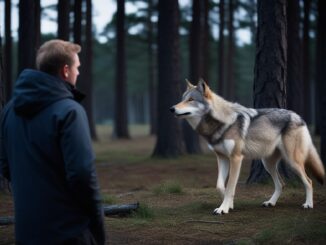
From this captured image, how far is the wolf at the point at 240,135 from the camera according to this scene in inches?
296

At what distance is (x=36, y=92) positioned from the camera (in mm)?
3242

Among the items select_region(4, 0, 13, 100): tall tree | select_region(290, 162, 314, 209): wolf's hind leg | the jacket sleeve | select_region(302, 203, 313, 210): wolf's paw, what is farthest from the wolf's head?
select_region(4, 0, 13, 100): tall tree

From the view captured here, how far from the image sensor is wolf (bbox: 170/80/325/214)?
7.52 m

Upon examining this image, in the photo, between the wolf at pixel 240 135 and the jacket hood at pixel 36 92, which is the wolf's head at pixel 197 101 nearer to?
the wolf at pixel 240 135

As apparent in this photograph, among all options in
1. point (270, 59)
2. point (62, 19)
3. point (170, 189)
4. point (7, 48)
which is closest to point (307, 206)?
point (170, 189)

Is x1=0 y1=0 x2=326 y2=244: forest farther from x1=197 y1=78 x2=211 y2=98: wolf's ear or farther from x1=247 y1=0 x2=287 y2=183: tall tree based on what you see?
x1=197 y1=78 x2=211 y2=98: wolf's ear

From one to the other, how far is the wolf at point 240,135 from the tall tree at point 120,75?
60.0 ft

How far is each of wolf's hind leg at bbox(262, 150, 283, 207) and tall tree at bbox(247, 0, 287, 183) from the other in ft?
7.16

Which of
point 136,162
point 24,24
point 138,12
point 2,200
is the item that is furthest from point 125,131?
point 2,200

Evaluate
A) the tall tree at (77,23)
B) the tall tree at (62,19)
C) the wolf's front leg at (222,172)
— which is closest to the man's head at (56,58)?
the wolf's front leg at (222,172)

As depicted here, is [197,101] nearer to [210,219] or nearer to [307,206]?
[210,219]

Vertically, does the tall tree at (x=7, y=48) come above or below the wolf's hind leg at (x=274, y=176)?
above

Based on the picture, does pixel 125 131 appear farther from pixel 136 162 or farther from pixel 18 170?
pixel 18 170

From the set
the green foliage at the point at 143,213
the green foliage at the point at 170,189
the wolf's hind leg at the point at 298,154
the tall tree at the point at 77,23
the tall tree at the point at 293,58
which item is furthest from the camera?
the tall tree at the point at 77,23
